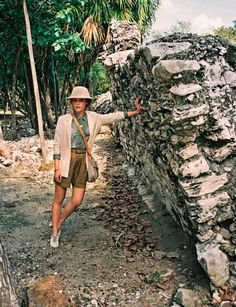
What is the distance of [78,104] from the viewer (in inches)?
143

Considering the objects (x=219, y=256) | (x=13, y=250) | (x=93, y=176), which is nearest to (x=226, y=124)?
(x=219, y=256)

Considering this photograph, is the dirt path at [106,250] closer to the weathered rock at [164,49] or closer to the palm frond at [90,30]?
the weathered rock at [164,49]

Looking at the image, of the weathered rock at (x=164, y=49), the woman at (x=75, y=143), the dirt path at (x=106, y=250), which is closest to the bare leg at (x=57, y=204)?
the woman at (x=75, y=143)

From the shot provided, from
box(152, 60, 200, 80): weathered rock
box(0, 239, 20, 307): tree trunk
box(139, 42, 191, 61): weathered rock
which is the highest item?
box(139, 42, 191, 61): weathered rock

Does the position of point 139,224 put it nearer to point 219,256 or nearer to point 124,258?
point 124,258

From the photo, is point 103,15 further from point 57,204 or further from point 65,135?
point 57,204

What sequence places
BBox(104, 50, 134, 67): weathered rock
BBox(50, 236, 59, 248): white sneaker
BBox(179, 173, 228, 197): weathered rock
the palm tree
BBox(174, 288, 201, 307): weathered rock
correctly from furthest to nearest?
the palm tree
BBox(104, 50, 134, 67): weathered rock
BBox(50, 236, 59, 248): white sneaker
BBox(179, 173, 228, 197): weathered rock
BBox(174, 288, 201, 307): weathered rock

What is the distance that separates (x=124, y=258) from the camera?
372cm

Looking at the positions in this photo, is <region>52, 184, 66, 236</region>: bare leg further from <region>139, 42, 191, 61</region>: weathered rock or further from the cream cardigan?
<region>139, 42, 191, 61</region>: weathered rock

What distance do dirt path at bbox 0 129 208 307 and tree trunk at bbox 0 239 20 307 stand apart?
86 cm

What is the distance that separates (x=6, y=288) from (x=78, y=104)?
73.0 inches

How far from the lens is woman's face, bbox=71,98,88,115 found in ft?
12.0

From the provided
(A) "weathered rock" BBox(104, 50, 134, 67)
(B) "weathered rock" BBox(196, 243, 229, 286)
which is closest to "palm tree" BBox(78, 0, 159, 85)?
(A) "weathered rock" BBox(104, 50, 134, 67)

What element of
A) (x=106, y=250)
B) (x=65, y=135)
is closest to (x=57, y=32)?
(x=65, y=135)
